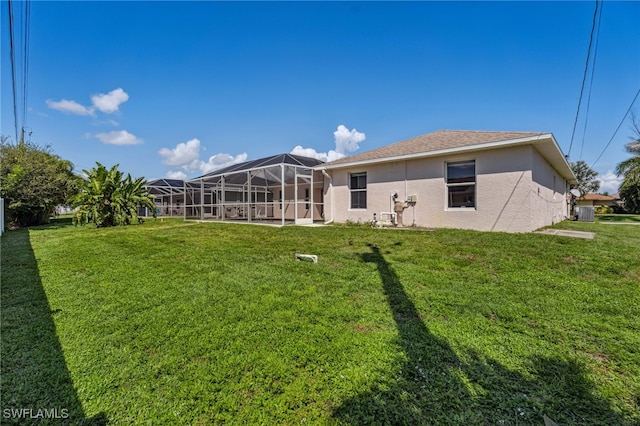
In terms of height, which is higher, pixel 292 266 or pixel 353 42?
pixel 353 42

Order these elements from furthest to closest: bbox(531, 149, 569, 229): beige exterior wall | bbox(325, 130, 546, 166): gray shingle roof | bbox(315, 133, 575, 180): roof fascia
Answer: bbox(531, 149, 569, 229): beige exterior wall, bbox(325, 130, 546, 166): gray shingle roof, bbox(315, 133, 575, 180): roof fascia

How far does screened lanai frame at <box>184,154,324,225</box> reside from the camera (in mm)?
14031

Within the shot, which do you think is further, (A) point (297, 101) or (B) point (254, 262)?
(A) point (297, 101)

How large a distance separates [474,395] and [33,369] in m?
3.54

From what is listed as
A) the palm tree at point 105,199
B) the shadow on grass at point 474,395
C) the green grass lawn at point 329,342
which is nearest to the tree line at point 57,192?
the palm tree at point 105,199

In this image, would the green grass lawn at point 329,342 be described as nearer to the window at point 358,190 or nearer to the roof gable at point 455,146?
the roof gable at point 455,146

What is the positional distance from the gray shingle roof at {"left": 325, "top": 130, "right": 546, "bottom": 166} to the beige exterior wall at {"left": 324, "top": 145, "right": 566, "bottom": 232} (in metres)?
0.40

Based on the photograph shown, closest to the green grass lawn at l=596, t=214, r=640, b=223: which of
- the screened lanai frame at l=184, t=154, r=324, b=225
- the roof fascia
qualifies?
the roof fascia

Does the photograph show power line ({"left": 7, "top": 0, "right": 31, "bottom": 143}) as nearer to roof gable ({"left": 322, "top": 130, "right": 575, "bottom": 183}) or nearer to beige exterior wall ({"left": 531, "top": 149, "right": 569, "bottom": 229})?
roof gable ({"left": 322, "top": 130, "right": 575, "bottom": 183})

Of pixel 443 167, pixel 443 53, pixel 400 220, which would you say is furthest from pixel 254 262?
pixel 443 53

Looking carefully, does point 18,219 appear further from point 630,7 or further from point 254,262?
point 630,7

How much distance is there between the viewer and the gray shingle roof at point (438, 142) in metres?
9.22

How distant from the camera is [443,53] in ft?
38.7

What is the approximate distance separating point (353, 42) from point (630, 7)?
8908mm
